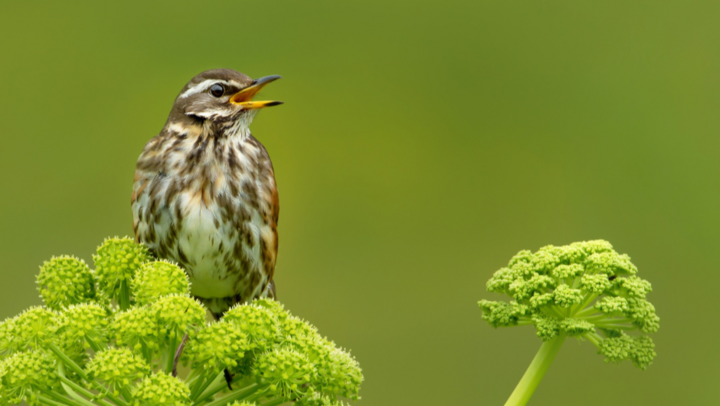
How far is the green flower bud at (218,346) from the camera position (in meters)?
2.55

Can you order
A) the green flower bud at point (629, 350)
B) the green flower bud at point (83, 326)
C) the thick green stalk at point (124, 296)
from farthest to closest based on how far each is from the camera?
the thick green stalk at point (124, 296) < the green flower bud at point (629, 350) < the green flower bud at point (83, 326)

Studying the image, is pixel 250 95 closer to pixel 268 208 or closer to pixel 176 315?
pixel 268 208

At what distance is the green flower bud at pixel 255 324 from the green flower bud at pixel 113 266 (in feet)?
2.06

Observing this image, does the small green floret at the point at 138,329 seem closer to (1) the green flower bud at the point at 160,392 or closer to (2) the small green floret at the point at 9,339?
(1) the green flower bud at the point at 160,392

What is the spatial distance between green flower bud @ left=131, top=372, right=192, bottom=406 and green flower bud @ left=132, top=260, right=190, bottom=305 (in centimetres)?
39

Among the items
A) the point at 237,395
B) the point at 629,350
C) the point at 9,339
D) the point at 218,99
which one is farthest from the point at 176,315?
the point at 218,99

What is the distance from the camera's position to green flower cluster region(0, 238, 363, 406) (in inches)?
98.0

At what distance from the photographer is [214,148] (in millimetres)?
4367

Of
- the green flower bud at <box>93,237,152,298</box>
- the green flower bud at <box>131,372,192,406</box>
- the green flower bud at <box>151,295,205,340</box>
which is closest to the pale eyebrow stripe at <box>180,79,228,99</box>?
the green flower bud at <box>93,237,152,298</box>

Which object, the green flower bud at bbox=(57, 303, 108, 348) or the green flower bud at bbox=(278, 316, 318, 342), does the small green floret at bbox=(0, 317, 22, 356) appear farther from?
the green flower bud at bbox=(278, 316, 318, 342)

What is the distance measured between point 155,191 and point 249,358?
6.06ft

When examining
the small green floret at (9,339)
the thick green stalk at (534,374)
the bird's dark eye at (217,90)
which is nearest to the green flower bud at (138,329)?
the small green floret at (9,339)

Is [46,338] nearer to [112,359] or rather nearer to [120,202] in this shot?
[112,359]

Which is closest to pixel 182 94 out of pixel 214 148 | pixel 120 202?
pixel 214 148
